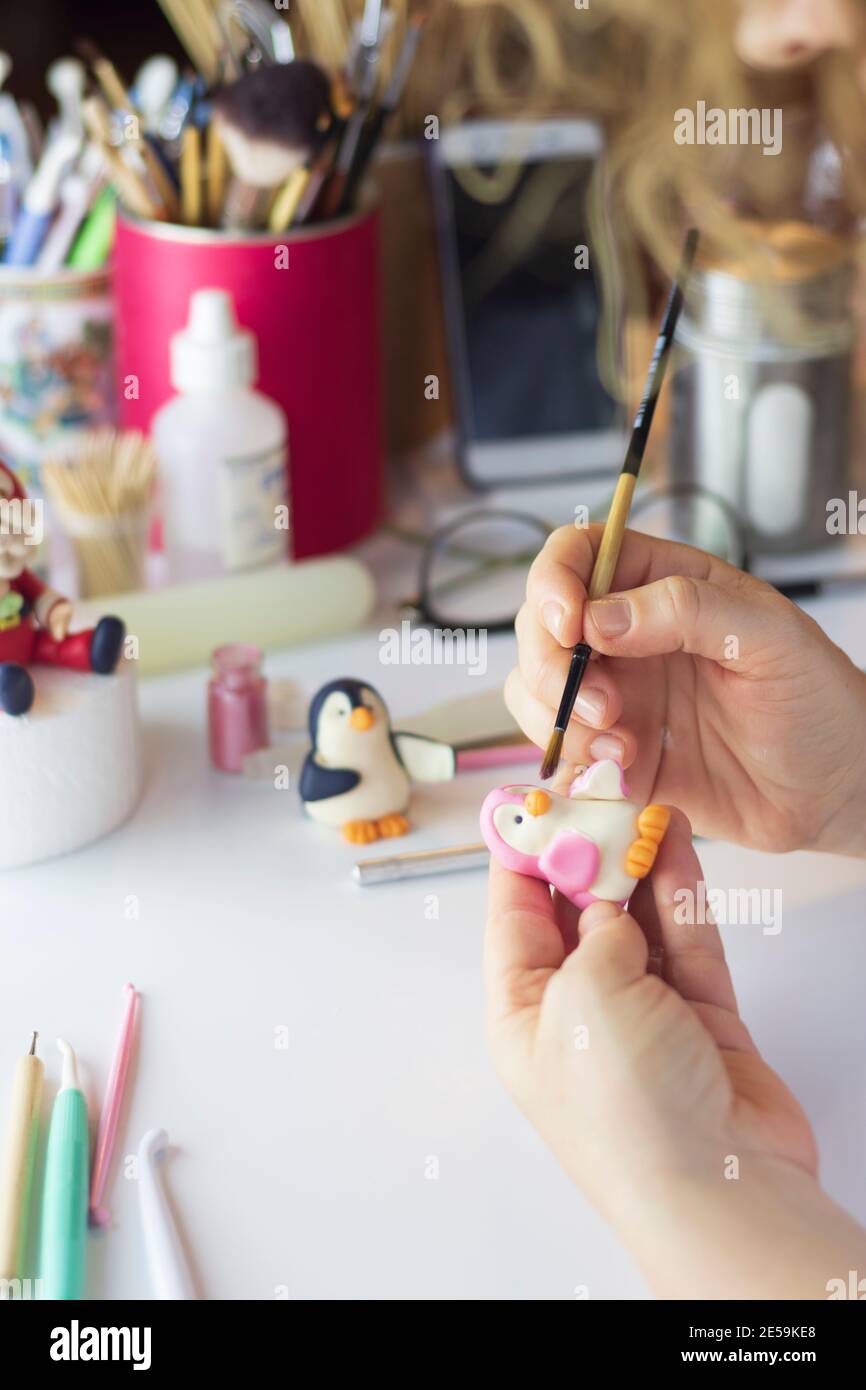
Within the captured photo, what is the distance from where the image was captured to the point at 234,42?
3.35ft

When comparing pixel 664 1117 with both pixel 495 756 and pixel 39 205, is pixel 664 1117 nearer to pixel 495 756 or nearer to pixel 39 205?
pixel 495 756

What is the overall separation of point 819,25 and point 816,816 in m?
0.57

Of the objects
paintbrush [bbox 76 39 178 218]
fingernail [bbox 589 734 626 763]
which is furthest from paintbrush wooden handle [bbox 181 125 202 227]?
fingernail [bbox 589 734 626 763]

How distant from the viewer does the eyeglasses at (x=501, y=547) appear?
40.4 inches

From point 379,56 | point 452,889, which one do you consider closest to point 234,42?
point 379,56

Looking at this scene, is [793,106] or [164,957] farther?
[793,106]

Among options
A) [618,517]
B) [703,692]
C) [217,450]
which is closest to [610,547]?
[618,517]

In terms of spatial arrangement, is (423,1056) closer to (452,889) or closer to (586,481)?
(452,889)

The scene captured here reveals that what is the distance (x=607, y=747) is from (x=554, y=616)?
71 millimetres

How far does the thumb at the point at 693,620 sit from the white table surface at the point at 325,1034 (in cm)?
14

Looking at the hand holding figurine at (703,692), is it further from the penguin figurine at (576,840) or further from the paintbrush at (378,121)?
the paintbrush at (378,121)

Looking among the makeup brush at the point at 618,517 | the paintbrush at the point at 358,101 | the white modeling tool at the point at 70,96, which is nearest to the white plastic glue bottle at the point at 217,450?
the paintbrush at the point at 358,101

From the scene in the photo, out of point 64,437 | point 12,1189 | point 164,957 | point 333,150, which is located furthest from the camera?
point 64,437

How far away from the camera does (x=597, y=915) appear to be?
0.62m
